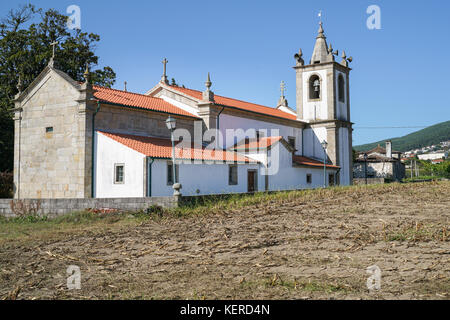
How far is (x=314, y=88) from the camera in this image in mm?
38625

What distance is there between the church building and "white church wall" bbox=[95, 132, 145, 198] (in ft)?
0.16

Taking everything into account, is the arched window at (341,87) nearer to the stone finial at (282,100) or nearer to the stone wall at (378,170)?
the stone finial at (282,100)

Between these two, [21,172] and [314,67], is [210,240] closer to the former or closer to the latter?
[21,172]

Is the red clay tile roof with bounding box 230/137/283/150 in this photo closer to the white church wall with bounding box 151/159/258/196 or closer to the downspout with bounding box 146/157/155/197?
the white church wall with bounding box 151/159/258/196

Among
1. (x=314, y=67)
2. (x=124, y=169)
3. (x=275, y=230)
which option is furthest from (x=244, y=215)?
(x=314, y=67)

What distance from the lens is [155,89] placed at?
3075 cm

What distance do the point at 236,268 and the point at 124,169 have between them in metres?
14.3

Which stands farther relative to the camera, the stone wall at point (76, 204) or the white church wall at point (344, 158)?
the white church wall at point (344, 158)

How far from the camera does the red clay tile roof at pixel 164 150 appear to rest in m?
20.7

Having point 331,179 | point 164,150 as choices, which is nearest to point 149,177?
point 164,150

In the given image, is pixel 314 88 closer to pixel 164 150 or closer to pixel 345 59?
pixel 345 59

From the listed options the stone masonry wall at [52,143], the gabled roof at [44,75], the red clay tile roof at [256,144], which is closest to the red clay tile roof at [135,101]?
the gabled roof at [44,75]

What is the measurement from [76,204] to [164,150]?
5.81 metres

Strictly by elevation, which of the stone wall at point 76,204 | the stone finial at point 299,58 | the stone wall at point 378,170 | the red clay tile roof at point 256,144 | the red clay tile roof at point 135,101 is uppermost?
the stone finial at point 299,58
